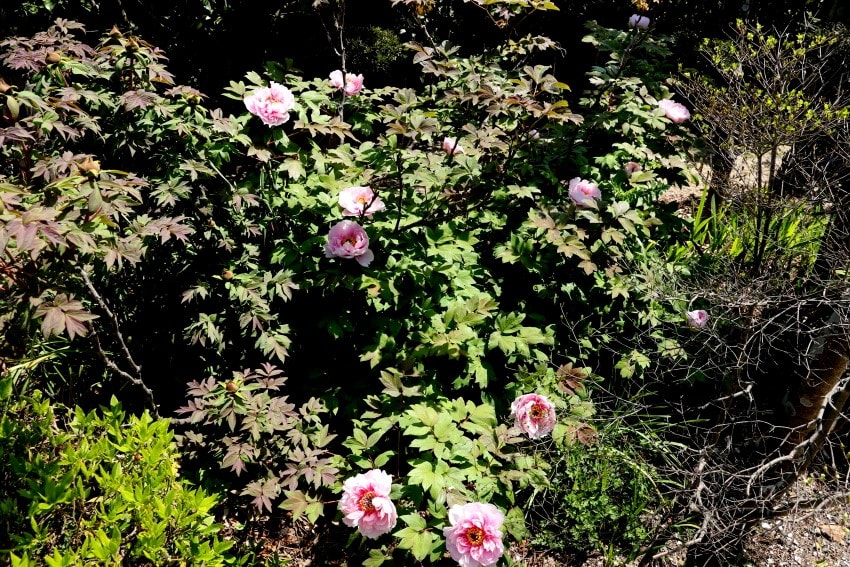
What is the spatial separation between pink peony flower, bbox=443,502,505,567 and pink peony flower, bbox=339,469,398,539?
0.20 metres

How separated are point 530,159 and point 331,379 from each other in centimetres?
128

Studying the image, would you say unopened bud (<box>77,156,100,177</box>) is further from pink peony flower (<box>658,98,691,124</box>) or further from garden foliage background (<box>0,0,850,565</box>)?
pink peony flower (<box>658,98,691,124</box>)

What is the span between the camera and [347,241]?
2264mm

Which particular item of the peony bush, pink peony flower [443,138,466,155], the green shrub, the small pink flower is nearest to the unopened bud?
the peony bush

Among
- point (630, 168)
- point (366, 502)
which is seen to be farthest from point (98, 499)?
point (630, 168)

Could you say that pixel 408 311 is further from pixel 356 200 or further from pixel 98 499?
pixel 98 499

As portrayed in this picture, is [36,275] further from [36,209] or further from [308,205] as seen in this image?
[308,205]

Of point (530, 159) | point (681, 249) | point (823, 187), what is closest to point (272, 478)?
point (530, 159)

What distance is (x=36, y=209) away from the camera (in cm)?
163

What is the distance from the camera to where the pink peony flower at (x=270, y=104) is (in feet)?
7.47

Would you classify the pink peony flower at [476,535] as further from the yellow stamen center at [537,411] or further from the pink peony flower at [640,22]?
the pink peony flower at [640,22]

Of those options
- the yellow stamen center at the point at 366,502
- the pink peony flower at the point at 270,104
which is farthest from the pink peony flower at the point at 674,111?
the yellow stamen center at the point at 366,502

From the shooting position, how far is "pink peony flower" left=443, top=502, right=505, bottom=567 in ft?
6.20

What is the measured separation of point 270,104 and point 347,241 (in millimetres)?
566
